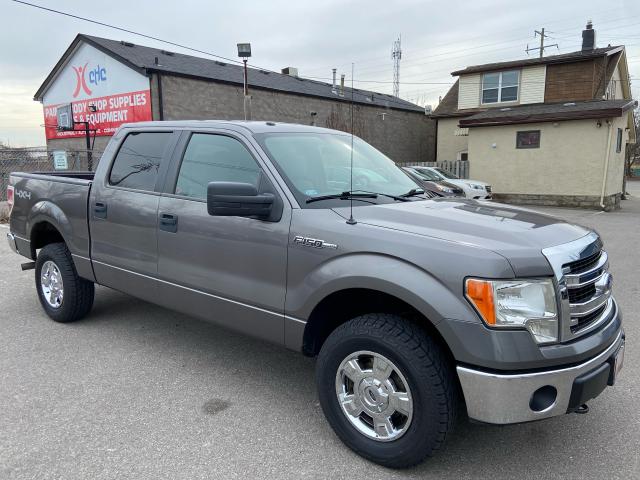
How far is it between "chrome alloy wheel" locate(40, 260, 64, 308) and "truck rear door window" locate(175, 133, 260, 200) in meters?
2.04

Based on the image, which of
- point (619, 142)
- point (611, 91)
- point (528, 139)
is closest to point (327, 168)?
point (528, 139)

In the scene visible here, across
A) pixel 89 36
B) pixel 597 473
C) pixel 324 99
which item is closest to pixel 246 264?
pixel 597 473

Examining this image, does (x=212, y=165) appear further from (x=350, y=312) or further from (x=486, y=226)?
(x=486, y=226)

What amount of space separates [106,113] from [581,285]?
22874 millimetres

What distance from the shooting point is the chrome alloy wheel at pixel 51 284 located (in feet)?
16.1

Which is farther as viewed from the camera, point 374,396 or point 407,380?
point 374,396

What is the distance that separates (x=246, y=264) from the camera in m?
3.22

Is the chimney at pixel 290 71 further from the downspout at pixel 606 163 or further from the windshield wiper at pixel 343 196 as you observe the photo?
the windshield wiper at pixel 343 196

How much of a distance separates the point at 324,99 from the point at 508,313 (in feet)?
83.1

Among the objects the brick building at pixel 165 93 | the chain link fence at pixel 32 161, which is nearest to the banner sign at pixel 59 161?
the chain link fence at pixel 32 161

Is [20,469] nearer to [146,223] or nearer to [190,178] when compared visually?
[146,223]

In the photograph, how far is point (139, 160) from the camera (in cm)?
420

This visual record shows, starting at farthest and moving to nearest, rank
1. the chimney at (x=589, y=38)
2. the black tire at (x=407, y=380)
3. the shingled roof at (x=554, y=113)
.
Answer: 1. the chimney at (x=589, y=38)
2. the shingled roof at (x=554, y=113)
3. the black tire at (x=407, y=380)

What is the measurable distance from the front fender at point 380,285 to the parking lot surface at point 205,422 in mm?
806
